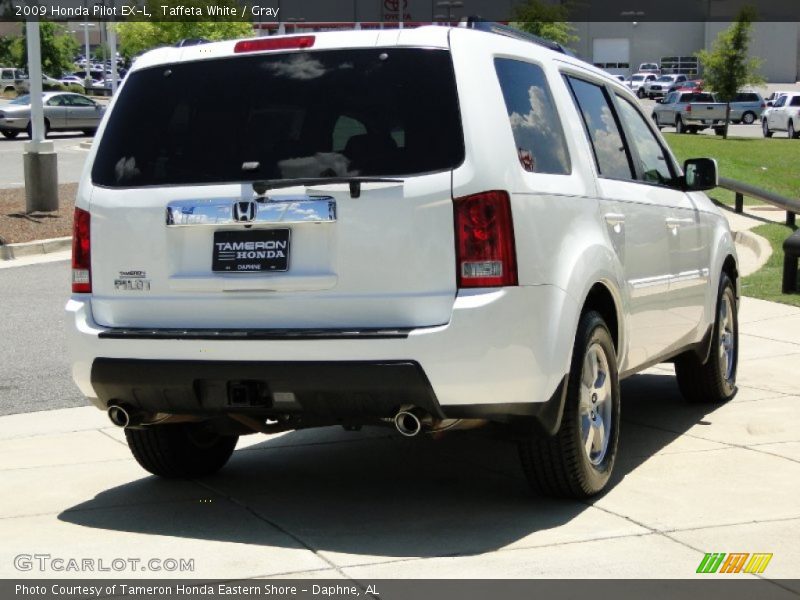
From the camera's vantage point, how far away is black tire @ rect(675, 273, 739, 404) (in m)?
8.45

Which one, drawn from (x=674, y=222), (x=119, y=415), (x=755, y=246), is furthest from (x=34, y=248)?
(x=119, y=415)

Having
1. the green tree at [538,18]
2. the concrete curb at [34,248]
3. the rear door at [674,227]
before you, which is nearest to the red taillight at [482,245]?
the rear door at [674,227]

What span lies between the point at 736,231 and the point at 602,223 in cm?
1333

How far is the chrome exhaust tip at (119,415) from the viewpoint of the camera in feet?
19.4

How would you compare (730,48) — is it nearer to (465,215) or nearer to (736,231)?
(736,231)

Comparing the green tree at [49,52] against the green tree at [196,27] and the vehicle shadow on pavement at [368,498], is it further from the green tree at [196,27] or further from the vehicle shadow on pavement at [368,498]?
the vehicle shadow on pavement at [368,498]

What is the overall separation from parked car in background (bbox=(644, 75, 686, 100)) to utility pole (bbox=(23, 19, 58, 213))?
68.5m

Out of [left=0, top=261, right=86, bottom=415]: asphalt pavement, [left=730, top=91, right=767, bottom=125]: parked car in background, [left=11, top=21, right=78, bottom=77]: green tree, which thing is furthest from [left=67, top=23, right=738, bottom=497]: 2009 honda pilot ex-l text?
[left=11, top=21, right=78, bottom=77]: green tree

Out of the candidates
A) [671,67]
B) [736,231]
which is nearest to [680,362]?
[736,231]

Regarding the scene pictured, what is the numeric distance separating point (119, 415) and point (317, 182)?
4.54 ft

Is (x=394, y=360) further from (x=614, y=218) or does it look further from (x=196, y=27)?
(x=196, y=27)

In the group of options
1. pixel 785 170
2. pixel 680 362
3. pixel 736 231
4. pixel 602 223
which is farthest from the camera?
pixel 785 170

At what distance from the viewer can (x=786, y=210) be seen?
744 inches

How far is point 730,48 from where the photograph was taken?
53531mm
